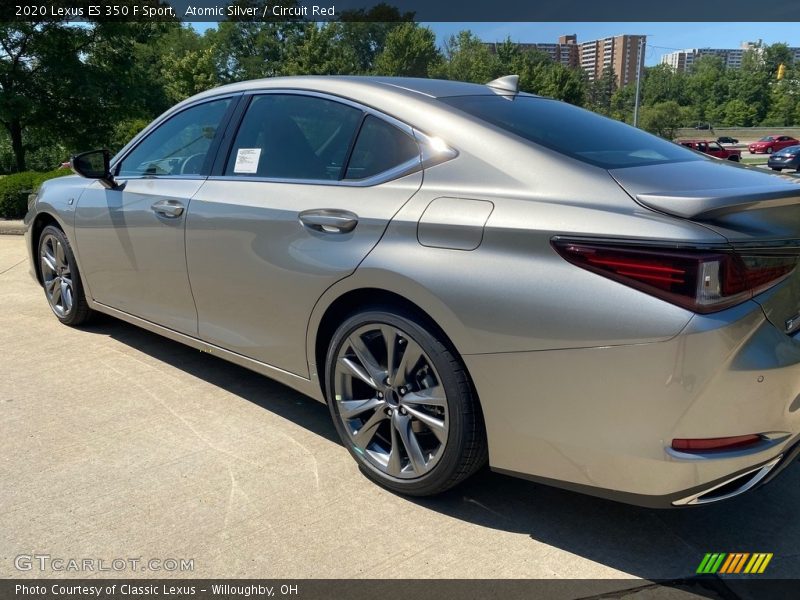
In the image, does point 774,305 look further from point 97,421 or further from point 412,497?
point 97,421

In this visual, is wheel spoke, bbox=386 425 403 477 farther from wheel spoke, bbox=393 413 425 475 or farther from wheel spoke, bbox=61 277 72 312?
wheel spoke, bbox=61 277 72 312

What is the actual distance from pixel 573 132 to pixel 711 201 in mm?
915

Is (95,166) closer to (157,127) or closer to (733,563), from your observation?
(157,127)

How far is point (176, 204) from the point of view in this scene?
3604 mm

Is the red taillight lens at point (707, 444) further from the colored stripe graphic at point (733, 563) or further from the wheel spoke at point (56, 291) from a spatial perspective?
the wheel spoke at point (56, 291)

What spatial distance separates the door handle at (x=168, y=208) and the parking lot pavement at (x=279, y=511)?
1.00m

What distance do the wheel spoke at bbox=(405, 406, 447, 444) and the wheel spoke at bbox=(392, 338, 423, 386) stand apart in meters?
0.11

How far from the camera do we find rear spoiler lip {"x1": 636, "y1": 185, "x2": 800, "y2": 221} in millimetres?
2070

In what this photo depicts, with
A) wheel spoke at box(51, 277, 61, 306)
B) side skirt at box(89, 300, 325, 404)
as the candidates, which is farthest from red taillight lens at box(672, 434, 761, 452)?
wheel spoke at box(51, 277, 61, 306)

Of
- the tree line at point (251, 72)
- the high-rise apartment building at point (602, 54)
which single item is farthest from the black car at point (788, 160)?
the high-rise apartment building at point (602, 54)

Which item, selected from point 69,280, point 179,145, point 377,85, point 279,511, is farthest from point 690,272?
point 69,280

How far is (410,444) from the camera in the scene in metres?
2.71

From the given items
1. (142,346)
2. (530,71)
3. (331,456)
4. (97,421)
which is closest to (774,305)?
(331,456)

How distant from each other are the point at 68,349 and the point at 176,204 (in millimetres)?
1669
